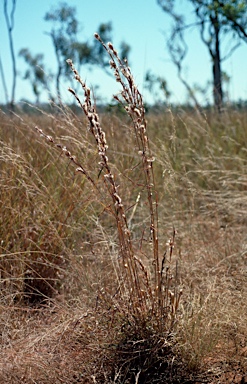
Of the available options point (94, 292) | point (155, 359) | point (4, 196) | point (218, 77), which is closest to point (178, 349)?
point (155, 359)

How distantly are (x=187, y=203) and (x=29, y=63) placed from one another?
31.6 metres

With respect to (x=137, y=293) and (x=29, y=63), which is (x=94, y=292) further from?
(x=29, y=63)

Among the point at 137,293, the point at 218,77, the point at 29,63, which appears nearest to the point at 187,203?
the point at 137,293

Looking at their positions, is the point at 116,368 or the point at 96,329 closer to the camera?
the point at 116,368

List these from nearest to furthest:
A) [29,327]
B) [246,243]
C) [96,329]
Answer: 1. [96,329]
2. [29,327]
3. [246,243]

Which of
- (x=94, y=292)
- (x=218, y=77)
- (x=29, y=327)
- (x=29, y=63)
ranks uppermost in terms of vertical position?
(x=29, y=63)

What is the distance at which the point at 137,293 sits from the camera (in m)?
2.00

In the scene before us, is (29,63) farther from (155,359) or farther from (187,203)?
(155,359)

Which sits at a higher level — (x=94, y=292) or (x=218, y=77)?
(x=218, y=77)

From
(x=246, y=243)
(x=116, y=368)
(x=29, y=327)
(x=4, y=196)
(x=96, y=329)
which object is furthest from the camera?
(x=246, y=243)

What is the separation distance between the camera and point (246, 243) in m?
3.30

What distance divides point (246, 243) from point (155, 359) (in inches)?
57.4

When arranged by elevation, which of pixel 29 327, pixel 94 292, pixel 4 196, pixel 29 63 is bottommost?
pixel 29 327

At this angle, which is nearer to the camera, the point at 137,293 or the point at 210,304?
the point at 137,293
